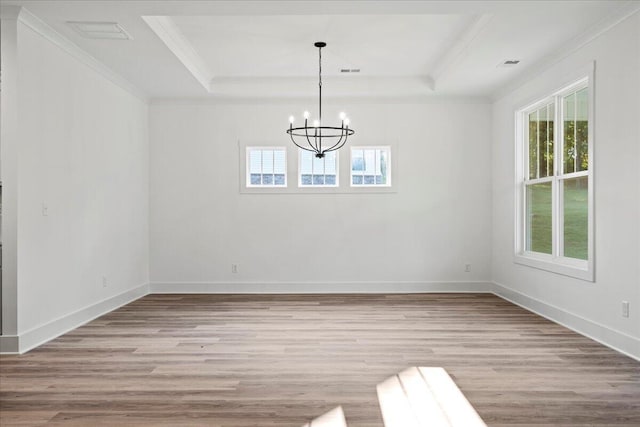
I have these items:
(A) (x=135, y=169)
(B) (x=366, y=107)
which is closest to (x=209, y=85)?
(A) (x=135, y=169)

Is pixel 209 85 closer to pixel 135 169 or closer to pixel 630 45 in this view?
pixel 135 169

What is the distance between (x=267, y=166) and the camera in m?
7.78

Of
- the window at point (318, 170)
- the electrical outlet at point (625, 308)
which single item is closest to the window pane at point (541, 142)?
the electrical outlet at point (625, 308)

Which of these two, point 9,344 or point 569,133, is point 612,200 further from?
point 9,344

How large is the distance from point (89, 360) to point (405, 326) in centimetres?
293

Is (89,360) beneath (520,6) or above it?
beneath

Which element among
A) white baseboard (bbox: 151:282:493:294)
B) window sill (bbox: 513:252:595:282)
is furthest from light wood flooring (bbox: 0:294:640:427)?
white baseboard (bbox: 151:282:493:294)

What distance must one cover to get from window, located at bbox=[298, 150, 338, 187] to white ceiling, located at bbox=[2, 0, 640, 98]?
0.94 meters

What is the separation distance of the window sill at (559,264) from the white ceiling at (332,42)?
212 centimetres

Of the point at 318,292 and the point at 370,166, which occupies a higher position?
the point at 370,166

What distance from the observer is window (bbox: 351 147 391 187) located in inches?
306

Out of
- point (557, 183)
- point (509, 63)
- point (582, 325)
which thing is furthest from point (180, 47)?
point (582, 325)

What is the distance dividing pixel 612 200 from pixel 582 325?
48.9 inches

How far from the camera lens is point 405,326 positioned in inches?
210
